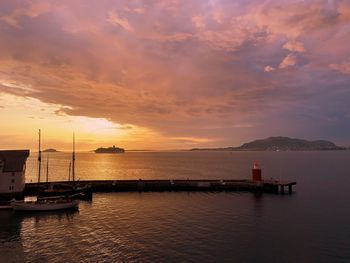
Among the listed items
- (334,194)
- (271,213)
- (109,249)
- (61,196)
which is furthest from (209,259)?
(334,194)

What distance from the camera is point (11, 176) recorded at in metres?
67.9

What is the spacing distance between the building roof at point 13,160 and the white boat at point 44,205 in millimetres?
9927

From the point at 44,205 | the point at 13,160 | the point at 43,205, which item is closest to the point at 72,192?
the point at 44,205

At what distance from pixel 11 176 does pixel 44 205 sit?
13.1m

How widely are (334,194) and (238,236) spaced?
49382 mm

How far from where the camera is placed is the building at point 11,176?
6738 cm

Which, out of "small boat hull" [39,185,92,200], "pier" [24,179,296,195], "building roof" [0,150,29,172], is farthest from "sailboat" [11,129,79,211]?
"pier" [24,179,296,195]

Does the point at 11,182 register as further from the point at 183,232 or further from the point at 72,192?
the point at 183,232

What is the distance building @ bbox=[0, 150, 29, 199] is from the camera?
67375mm

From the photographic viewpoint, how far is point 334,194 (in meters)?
79.8

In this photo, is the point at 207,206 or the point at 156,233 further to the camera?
the point at 207,206

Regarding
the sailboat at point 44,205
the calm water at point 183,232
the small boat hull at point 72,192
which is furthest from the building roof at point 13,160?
the calm water at point 183,232

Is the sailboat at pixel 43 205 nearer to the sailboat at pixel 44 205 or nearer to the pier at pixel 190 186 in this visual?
the sailboat at pixel 44 205

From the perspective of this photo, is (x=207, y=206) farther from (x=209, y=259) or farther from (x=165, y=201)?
(x=209, y=259)
